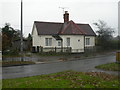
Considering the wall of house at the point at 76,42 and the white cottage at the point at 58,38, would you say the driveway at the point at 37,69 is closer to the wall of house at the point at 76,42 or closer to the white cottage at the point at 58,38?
the white cottage at the point at 58,38

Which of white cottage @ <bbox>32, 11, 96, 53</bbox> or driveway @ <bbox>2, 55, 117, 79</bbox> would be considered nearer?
driveway @ <bbox>2, 55, 117, 79</bbox>

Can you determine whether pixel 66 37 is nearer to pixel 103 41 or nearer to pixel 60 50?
pixel 60 50

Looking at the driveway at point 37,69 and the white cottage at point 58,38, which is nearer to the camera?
the driveway at point 37,69

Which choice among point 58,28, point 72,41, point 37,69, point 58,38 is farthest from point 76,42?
point 37,69

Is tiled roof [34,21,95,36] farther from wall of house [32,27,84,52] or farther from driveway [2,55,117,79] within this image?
driveway [2,55,117,79]

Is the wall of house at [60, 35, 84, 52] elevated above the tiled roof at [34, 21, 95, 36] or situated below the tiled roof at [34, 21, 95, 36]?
below

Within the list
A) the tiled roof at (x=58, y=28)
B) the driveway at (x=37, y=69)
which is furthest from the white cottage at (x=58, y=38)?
the driveway at (x=37, y=69)

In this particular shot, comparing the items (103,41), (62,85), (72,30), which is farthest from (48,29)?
(62,85)

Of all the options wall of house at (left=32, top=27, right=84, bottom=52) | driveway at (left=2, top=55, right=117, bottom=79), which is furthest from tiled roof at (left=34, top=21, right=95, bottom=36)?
driveway at (left=2, top=55, right=117, bottom=79)

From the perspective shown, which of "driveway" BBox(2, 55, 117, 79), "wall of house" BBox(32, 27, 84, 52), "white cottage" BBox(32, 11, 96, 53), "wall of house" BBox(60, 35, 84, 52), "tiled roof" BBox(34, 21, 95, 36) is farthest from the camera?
"tiled roof" BBox(34, 21, 95, 36)

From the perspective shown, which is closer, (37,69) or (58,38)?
(37,69)

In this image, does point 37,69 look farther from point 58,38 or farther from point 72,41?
point 72,41

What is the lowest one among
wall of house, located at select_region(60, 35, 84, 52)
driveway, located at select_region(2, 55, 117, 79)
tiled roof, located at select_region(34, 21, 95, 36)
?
driveway, located at select_region(2, 55, 117, 79)

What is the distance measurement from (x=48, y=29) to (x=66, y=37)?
4191mm
